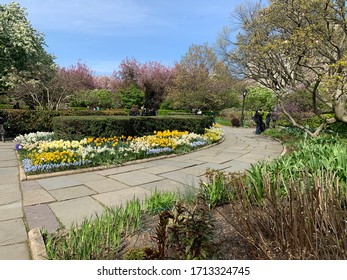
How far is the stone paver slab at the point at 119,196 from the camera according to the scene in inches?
142

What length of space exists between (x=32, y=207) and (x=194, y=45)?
3039 centimetres

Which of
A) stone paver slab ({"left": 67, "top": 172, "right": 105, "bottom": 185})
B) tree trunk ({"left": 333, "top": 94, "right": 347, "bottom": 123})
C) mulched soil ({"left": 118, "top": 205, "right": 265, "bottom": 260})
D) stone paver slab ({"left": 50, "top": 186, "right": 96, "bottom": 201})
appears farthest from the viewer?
tree trunk ({"left": 333, "top": 94, "right": 347, "bottom": 123})

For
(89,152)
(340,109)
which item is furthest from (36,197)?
(340,109)

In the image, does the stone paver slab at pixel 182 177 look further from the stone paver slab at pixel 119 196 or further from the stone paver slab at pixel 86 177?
the stone paver slab at pixel 86 177

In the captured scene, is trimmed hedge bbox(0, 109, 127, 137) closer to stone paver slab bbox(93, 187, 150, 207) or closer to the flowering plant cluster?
the flowering plant cluster

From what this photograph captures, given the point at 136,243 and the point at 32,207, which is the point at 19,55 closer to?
the point at 32,207

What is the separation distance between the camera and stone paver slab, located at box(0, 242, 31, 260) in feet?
7.46

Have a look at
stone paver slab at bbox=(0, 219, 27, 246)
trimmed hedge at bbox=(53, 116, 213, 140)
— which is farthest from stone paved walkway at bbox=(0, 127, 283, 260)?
trimmed hedge at bbox=(53, 116, 213, 140)

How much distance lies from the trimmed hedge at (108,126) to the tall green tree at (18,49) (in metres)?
7.37

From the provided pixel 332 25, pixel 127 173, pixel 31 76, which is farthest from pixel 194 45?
pixel 127 173

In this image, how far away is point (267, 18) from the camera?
363 inches

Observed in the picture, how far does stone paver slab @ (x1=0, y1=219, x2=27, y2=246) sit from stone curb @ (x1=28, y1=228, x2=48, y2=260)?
0.18 meters

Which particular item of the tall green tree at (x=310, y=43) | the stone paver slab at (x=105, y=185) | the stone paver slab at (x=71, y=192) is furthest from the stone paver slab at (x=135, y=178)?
the tall green tree at (x=310, y=43)

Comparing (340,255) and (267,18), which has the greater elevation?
(267,18)
